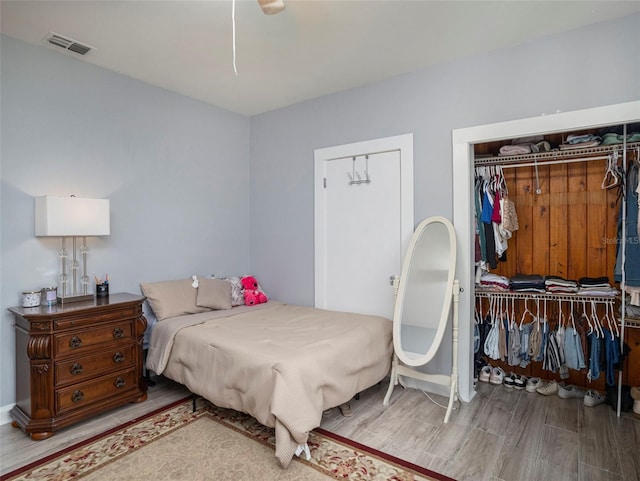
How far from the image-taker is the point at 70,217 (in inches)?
102

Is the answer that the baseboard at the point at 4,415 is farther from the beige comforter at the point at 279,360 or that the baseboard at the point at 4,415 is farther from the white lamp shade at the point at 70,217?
the white lamp shade at the point at 70,217

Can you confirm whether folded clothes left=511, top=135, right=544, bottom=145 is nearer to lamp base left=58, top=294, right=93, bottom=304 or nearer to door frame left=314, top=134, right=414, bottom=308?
door frame left=314, top=134, right=414, bottom=308

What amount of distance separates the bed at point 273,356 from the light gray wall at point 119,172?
479mm

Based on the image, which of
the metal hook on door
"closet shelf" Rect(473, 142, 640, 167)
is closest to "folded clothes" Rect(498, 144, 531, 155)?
"closet shelf" Rect(473, 142, 640, 167)

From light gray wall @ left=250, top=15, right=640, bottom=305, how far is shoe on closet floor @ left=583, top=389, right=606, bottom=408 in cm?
179

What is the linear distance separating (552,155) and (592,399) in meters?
2.01

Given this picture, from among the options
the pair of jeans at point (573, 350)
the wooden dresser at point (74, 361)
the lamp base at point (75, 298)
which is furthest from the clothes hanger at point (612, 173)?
the lamp base at point (75, 298)

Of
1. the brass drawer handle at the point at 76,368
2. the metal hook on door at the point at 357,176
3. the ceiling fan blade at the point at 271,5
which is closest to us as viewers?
the ceiling fan blade at the point at 271,5

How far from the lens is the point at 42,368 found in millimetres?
2326

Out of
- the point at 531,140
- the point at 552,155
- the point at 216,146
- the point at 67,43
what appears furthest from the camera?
the point at 216,146

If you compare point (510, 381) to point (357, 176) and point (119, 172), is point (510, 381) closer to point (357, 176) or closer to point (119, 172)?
point (357, 176)

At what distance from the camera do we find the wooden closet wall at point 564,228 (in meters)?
3.03

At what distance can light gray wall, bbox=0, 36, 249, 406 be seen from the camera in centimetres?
257

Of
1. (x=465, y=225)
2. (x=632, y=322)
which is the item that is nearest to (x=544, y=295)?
(x=632, y=322)
